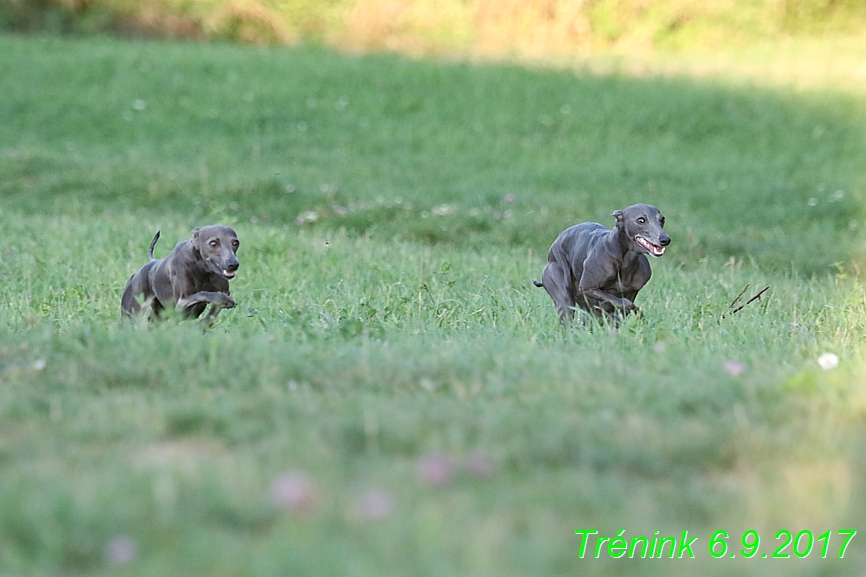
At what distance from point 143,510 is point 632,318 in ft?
12.0

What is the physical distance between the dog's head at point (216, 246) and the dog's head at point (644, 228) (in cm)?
220

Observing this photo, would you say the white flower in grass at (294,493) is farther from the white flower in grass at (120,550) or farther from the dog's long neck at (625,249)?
the dog's long neck at (625,249)

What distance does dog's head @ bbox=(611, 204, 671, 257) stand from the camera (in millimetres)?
6152

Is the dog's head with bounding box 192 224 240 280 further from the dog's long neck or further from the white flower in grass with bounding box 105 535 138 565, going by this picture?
the white flower in grass with bounding box 105 535 138 565

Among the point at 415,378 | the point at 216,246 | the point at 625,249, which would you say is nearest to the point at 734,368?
the point at 415,378

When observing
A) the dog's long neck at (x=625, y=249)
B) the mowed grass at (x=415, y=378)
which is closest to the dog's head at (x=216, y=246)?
the mowed grass at (x=415, y=378)

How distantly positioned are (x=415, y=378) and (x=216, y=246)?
2.16 metres

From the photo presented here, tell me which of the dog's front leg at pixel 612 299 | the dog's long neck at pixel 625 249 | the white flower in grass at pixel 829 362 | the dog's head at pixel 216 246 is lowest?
the dog's front leg at pixel 612 299

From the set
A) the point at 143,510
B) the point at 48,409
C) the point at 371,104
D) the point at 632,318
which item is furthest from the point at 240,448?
the point at 371,104

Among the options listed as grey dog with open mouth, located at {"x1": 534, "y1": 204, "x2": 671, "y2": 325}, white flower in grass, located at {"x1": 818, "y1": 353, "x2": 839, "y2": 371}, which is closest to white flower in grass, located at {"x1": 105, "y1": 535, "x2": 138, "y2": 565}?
white flower in grass, located at {"x1": 818, "y1": 353, "x2": 839, "y2": 371}

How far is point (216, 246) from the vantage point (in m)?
6.04

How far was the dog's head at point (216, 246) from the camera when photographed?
19.6 feet

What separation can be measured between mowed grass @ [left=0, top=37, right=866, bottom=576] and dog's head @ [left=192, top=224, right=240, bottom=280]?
0.34m

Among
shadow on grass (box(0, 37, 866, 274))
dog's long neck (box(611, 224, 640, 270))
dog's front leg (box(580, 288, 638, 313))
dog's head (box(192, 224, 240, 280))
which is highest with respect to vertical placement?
dog's long neck (box(611, 224, 640, 270))
